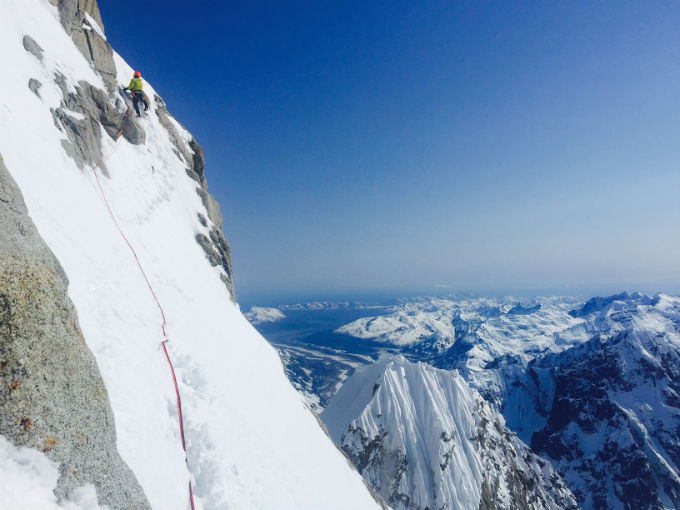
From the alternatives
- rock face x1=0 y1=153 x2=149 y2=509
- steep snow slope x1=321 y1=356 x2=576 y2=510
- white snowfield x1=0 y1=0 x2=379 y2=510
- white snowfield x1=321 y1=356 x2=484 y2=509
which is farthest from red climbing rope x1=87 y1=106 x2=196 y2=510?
white snowfield x1=321 y1=356 x2=484 y2=509

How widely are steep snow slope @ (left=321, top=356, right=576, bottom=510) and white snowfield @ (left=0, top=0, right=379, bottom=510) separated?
68376 millimetres

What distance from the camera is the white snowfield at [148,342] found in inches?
341

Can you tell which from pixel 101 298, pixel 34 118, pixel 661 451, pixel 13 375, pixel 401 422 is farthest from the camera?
pixel 661 451

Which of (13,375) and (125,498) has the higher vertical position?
(13,375)

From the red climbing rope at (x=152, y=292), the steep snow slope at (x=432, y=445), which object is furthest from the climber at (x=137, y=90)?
the steep snow slope at (x=432, y=445)

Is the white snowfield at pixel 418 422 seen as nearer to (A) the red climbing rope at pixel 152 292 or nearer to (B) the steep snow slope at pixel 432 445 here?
(B) the steep snow slope at pixel 432 445

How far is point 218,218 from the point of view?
3819cm

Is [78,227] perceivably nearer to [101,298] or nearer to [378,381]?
[101,298]

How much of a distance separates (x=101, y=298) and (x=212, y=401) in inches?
203

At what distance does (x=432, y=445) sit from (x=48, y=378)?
9624cm

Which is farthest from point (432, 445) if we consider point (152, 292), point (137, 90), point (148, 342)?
point (137, 90)

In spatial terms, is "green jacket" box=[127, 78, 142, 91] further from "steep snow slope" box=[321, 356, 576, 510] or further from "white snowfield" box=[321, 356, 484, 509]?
"white snowfield" box=[321, 356, 484, 509]

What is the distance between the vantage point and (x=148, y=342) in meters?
11.5

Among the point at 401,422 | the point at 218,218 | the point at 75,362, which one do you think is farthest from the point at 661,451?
the point at 75,362
